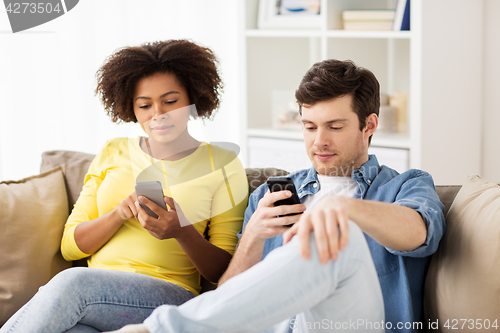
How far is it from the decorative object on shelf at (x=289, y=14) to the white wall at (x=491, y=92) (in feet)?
2.65

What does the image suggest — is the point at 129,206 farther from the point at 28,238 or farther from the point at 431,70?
the point at 431,70

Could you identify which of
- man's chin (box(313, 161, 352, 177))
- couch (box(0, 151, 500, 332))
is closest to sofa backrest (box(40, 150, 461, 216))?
couch (box(0, 151, 500, 332))

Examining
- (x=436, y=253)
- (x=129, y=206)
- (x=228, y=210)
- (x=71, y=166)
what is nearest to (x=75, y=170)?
(x=71, y=166)

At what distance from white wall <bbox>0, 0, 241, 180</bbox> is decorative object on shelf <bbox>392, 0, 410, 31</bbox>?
87 centimetres

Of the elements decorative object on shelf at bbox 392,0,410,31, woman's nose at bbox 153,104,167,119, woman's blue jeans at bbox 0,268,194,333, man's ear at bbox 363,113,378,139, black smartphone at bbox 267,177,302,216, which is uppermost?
decorative object on shelf at bbox 392,0,410,31

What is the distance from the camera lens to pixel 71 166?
5.45 ft

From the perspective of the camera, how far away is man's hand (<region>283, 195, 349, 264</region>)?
2.89 feet

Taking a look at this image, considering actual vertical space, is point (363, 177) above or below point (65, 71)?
below

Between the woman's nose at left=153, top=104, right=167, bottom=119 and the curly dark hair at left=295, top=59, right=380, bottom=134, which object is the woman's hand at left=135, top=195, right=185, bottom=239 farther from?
the curly dark hair at left=295, top=59, right=380, bottom=134

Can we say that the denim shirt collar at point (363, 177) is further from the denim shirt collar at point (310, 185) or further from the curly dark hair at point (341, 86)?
the curly dark hair at point (341, 86)

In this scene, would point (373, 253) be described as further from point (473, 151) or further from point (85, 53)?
point (85, 53)

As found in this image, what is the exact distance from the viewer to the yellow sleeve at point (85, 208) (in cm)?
143

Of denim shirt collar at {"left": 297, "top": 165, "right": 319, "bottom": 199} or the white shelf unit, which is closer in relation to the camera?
denim shirt collar at {"left": 297, "top": 165, "right": 319, "bottom": 199}

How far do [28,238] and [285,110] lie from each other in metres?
1.64
